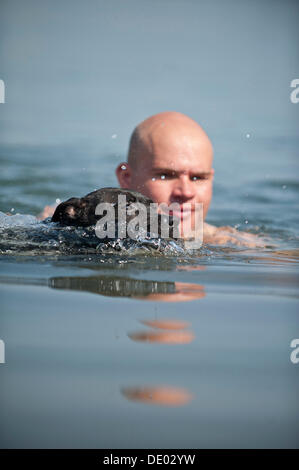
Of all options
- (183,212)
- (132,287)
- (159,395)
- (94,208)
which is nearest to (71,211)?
(94,208)

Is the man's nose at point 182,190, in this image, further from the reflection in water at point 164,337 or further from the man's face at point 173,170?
the reflection in water at point 164,337

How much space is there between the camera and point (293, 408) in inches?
65.4

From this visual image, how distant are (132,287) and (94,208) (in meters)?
1.39

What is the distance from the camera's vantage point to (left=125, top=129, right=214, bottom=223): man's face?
560 cm

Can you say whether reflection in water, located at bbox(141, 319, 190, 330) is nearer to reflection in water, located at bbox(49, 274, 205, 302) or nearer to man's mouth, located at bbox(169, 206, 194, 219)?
reflection in water, located at bbox(49, 274, 205, 302)

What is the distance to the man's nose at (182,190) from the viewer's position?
18.2 feet

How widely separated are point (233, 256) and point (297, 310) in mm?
1696

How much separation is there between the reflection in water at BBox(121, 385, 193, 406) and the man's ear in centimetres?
433

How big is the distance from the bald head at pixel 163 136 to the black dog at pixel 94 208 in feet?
4.96

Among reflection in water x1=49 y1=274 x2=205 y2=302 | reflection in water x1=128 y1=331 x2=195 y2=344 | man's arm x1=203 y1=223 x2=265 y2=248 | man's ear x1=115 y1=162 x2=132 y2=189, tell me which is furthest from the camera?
man's ear x1=115 y1=162 x2=132 y2=189

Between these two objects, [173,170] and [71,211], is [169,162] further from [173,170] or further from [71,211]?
[71,211]

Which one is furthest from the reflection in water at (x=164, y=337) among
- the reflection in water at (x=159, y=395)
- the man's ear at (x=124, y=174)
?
the man's ear at (x=124, y=174)

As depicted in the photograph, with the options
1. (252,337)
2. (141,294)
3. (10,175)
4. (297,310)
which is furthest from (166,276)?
(10,175)

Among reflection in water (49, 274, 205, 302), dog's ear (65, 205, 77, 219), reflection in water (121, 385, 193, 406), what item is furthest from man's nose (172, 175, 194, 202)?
reflection in water (121, 385, 193, 406)
